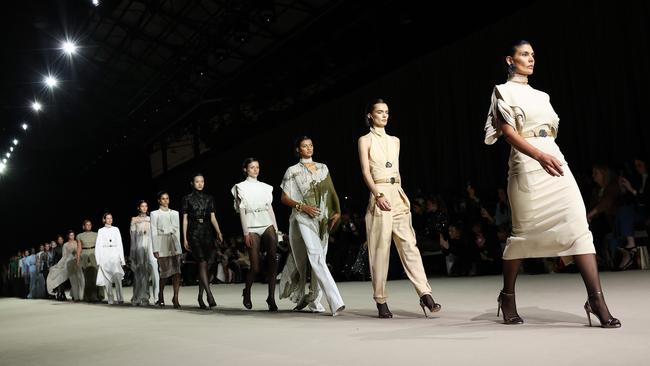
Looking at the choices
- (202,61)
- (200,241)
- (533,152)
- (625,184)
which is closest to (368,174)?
(533,152)

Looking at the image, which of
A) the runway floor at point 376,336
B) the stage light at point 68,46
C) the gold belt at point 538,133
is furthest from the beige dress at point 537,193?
the stage light at point 68,46

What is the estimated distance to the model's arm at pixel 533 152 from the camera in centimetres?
348

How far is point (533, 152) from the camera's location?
3574mm

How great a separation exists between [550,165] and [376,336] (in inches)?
53.6

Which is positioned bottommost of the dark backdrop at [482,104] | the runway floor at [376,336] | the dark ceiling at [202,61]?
the runway floor at [376,336]

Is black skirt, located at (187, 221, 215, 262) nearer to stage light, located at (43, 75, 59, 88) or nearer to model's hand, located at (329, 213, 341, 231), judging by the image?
model's hand, located at (329, 213, 341, 231)

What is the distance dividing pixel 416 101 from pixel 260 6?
3570mm

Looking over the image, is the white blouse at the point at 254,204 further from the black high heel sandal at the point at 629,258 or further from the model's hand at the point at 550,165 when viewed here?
the black high heel sandal at the point at 629,258

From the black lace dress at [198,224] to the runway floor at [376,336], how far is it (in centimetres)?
124

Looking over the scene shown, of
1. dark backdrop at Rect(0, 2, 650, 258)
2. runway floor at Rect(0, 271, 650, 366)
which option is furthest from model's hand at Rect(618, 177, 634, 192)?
runway floor at Rect(0, 271, 650, 366)

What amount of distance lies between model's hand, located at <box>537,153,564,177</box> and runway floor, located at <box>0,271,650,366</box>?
32.6 inches

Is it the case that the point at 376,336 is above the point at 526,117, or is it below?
below

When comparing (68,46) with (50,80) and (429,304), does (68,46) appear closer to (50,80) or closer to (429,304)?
(50,80)

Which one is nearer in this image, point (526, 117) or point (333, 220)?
point (526, 117)
